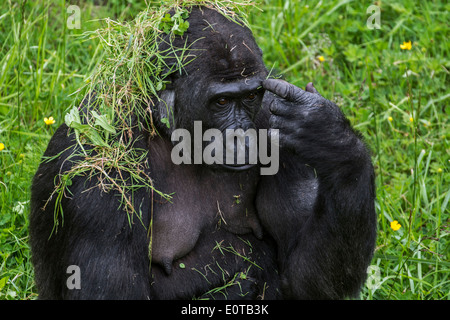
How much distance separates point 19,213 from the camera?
504 centimetres

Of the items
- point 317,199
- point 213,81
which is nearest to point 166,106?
point 213,81

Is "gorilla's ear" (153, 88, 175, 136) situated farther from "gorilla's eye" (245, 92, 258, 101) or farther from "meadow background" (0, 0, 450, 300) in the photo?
"meadow background" (0, 0, 450, 300)

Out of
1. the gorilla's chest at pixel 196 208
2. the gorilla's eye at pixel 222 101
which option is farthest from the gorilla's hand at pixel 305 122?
the gorilla's chest at pixel 196 208

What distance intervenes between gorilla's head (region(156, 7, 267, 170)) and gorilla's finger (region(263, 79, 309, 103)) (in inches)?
3.4

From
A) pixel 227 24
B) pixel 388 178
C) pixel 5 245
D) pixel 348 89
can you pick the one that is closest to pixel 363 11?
pixel 348 89

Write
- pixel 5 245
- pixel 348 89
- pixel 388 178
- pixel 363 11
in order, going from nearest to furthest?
pixel 5 245 < pixel 388 178 < pixel 348 89 < pixel 363 11

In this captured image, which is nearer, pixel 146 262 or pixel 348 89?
pixel 146 262

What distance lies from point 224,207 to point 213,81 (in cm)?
76

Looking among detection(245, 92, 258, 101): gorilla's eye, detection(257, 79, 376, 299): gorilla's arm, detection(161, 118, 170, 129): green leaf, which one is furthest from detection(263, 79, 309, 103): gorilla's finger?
detection(161, 118, 170, 129): green leaf

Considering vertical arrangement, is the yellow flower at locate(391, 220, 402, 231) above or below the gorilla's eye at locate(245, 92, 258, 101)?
below

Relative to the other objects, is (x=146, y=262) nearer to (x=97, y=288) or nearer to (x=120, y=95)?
(x=97, y=288)

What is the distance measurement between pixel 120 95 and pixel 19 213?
1.50m

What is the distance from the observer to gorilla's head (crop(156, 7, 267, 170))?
12.8 feet

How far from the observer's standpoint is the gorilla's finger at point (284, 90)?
152 inches
